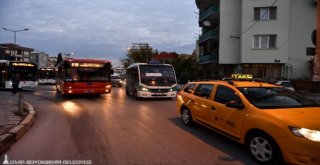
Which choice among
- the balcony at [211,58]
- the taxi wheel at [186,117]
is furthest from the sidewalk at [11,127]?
the balcony at [211,58]

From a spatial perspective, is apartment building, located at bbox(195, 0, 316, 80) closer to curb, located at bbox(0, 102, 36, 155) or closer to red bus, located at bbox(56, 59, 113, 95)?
red bus, located at bbox(56, 59, 113, 95)

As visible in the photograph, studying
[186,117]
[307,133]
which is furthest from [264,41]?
[307,133]

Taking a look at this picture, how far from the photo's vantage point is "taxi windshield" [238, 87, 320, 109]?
6.69 metres

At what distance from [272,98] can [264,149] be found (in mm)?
1483

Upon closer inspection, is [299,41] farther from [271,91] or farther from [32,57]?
[32,57]

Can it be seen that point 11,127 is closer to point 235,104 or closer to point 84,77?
point 235,104

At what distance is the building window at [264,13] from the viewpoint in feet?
110

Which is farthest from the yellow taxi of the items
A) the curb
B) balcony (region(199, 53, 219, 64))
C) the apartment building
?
balcony (region(199, 53, 219, 64))

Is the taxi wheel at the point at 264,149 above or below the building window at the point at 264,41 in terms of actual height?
below

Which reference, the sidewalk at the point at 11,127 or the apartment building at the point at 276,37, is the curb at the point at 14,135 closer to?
the sidewalk at the point at 11,127

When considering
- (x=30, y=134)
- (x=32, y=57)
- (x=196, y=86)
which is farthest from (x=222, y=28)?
(x=32, y=57)

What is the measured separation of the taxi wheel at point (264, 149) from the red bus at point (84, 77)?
1418 cm

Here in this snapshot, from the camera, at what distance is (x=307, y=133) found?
5.30 meters

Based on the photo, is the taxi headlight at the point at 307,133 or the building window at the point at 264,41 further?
the building window at the point at 264,41
